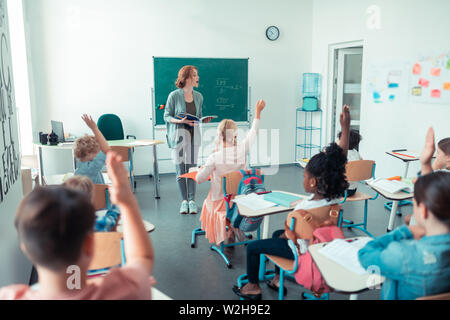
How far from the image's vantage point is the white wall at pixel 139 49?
5.92m

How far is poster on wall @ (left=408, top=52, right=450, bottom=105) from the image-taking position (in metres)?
4.65

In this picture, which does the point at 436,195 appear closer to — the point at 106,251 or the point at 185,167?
the point at 106,251

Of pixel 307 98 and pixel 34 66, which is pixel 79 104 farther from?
pixel 307 98

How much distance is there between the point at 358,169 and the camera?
3963 mm

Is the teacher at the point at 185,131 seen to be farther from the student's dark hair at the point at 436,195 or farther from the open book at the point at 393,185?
the student's dark hair at the point at 436,195

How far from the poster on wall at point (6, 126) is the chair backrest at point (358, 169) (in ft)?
9.69

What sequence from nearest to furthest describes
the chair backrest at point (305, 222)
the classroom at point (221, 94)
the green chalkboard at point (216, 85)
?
the chair backrest at point (305, 222) → the classroom at point (221, 94) → the green chalkboard at point (216, 85)

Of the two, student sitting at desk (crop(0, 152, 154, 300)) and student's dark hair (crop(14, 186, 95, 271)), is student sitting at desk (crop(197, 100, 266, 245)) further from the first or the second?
student's dark hair (crop(14, 186, 95, 271))

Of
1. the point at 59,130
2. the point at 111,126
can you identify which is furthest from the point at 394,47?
the point at 59,130

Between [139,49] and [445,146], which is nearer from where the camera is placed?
[445,146]

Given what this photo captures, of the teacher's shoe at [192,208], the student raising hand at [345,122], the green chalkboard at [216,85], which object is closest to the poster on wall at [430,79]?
the student raising hand at [345,122]

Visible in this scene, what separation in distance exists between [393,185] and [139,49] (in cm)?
452
